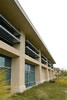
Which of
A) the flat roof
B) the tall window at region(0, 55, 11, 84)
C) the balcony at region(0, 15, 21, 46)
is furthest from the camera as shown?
the tall window at region(0, 55, 11, 84)

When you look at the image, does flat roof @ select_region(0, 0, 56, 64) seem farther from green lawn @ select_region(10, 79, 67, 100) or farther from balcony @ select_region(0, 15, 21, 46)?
green lawn @ select_region(10, 79, 67, 100)

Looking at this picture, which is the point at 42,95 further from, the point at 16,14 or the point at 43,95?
the point at 16,14

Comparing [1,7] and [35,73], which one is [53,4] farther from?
[35,73]

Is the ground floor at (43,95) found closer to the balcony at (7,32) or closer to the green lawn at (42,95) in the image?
the green lawn at (42,95)

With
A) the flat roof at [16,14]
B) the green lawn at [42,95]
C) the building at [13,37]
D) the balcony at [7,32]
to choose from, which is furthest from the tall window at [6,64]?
the flat roof at [16,14]

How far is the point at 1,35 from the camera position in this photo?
8922mm

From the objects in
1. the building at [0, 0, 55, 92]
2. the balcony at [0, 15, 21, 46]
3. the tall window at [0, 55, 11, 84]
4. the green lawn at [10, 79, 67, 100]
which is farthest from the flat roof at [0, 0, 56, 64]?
the green lawn at [10, 79, 67, 100]

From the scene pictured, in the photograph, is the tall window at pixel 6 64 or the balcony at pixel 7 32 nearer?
the balcony at pixel 7 32

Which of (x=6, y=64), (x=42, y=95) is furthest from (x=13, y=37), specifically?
(x=42, y=95)

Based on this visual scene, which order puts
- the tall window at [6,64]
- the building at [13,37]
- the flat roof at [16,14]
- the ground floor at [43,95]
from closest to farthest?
the flat roof at [16,14] < the building at [13,37] < the ground floor at [43,95] < the tall window at [6,64]

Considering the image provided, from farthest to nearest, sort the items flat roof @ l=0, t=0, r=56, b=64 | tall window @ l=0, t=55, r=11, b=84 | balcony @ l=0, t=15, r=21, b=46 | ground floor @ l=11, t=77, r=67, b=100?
tall window @ l=0, t=55, r=11, b=84 → balcony @ l=0, t=15, r=21, b=46 → ground floor @ l=11, t=77, r=67, b=100 → flat roof @ l=0, t=0, r=56, b=64

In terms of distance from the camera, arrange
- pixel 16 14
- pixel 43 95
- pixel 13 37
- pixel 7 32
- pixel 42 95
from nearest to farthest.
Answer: pixel 43 95, pixel 42 95, pixel 7 32, pixel 16 14, pixel 13 37

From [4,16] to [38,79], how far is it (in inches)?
499

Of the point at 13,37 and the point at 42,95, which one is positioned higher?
the point at 13,37
